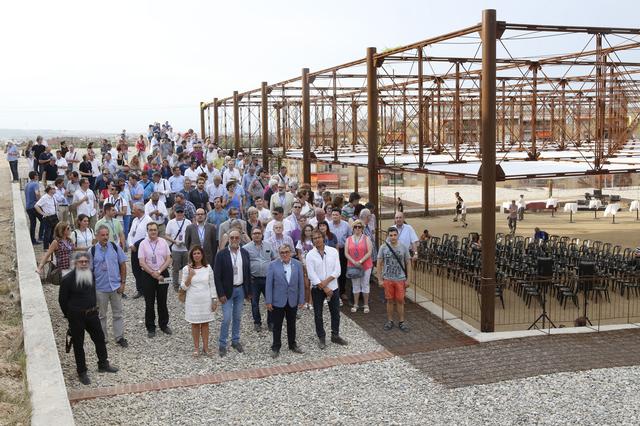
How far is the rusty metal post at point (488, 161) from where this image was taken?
9953 mm

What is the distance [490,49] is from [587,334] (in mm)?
4507

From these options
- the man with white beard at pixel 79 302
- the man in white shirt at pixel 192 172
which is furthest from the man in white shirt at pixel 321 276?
the man in white shirt at pixel 192 172

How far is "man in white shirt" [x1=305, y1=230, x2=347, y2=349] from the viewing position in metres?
8.73

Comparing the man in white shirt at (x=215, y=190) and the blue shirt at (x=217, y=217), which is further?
the man in white shirt at (x=215, y=190)

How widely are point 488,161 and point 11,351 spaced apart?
283 inches

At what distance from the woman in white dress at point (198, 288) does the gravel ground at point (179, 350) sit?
0.58 metres

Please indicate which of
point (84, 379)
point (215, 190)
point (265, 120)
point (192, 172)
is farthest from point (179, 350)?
point (265, 120)

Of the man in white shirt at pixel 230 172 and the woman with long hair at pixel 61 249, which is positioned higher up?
the man in white shirt at pixel 230 172

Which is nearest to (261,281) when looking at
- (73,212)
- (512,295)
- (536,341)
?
(536,341)

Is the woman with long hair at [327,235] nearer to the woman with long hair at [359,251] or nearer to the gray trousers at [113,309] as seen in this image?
the woman with long hair at [359,251]

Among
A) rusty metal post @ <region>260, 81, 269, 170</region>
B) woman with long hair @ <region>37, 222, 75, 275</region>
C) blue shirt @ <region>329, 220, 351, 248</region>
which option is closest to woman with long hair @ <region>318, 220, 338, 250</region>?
blue shirt @ <region>329, 220, 351, 248</region>

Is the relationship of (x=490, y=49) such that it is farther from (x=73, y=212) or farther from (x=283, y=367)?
(x=73, y=212)

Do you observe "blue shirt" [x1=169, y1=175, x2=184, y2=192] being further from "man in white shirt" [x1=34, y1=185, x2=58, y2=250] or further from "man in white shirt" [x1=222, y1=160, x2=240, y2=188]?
"man in white shirt" [x1=34, y1=185, x2=58, y2=250]

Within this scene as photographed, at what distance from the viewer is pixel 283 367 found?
8.17 m
